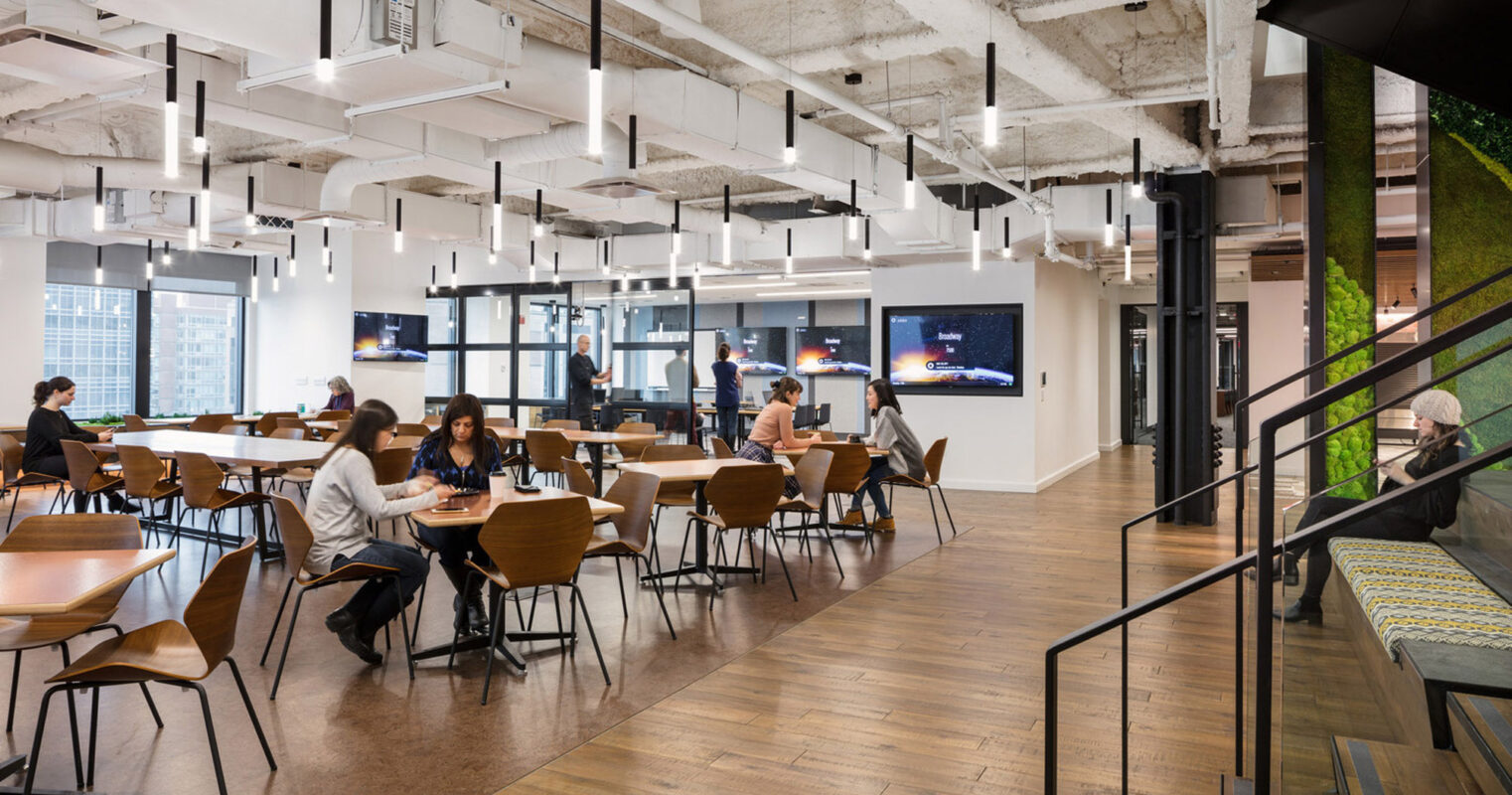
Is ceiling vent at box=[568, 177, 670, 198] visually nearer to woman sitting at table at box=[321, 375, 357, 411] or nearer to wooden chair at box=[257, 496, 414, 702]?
wooden chair at box=[257, 496, 414, 702]

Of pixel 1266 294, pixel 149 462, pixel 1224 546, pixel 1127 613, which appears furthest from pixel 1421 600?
pixel 1266 294

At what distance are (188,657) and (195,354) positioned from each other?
13011 mm

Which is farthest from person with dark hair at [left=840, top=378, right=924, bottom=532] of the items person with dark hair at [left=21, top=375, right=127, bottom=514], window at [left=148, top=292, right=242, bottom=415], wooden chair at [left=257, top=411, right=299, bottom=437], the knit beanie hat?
window at [left=148, top=292, right=242, bottom=415]

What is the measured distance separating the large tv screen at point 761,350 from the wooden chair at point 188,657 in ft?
53.5

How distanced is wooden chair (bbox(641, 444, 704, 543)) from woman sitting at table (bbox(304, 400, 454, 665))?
2.28 metres

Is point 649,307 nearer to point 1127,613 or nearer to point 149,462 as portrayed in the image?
point 149,462

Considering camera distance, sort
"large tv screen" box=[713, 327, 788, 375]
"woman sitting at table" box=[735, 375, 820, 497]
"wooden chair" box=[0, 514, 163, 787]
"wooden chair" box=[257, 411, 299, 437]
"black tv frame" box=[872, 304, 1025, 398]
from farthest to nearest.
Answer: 1. "large tv screen" box=[713, 327, 788, 375]
2. "black tv frame" box=[872, 304, 1025, 398]
3. "wooden chair" box=[257, 411, 299, 437]
4. "woman sitting at table" box=[735, 375, 820, 497]
5. "wooden chair" box=[0, 514, 163, 787]

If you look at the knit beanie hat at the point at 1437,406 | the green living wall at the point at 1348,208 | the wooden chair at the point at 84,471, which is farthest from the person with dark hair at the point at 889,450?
the wooden chair at the point at 84,471

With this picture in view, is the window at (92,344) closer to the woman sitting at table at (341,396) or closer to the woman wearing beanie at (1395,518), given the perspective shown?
the woman sitting at table at (341,396)

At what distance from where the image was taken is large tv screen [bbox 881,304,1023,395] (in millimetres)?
11969

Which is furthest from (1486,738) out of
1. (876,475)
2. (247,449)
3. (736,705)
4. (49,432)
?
(49,432)

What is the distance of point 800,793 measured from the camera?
343cm

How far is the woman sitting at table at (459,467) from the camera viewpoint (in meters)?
5.23

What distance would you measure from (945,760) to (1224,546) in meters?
5.63
